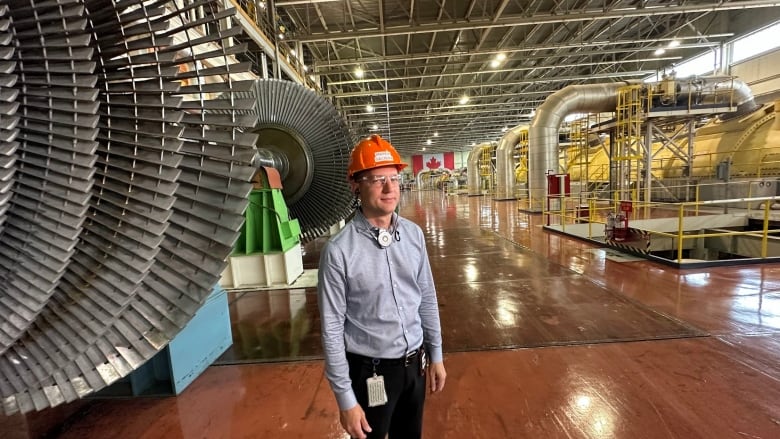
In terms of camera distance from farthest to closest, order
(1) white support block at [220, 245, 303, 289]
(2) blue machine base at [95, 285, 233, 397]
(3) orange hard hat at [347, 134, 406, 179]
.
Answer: (1) white support block at [220, 245, 303, 289], (2) blue machine base at [95, 285, 233, 397], (3) orange hard hat at [347, 134, 406, 179]

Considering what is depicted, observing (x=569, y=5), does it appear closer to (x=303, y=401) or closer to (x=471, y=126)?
(x=303, y=401)

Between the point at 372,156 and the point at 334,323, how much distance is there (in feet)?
1.82

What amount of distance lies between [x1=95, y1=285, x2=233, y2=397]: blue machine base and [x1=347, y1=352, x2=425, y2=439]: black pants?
1.52m

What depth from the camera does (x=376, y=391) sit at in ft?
3.87

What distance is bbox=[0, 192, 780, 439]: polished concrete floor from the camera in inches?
76.1

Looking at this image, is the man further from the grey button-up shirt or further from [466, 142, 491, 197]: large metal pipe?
[466, 142, 491, 197]: large metal pipe

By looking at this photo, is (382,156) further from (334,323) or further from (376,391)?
(376,391)

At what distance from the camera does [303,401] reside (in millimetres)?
2189

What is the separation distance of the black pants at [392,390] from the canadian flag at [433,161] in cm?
4426

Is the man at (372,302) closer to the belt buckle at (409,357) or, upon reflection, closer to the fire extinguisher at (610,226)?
the belt buckle at (409,357)

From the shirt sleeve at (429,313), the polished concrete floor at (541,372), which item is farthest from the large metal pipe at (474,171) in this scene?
the shirt sleeve at (429,313)

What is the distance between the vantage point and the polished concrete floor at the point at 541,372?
1.93m

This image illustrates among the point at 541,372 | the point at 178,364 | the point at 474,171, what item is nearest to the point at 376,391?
the point at 541,372

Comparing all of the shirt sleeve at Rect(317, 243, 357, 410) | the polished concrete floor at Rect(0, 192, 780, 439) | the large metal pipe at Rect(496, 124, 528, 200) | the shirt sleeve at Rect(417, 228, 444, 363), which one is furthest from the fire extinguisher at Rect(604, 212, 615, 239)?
the large metal pipe at Rect(496, 124, 528, 200)
